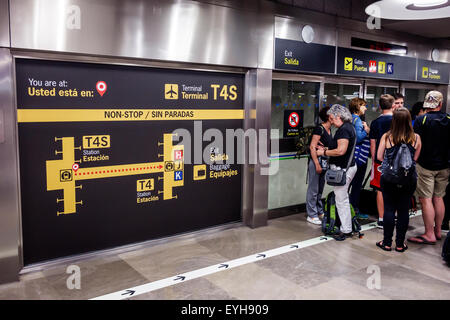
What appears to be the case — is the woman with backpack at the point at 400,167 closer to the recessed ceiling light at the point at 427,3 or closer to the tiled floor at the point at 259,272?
the tiled floor at the point at 259,272

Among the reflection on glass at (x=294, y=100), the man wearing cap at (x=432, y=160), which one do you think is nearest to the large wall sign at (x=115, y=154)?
the reflection on glass at (x=294, y=100)

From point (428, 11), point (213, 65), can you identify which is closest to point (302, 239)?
point (213, 65)

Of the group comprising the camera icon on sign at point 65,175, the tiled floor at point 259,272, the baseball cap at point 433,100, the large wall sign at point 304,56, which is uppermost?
the large wall sign at point 304,56

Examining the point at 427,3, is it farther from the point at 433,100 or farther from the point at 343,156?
the point at 343,156

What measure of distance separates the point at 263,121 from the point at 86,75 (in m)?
2.12

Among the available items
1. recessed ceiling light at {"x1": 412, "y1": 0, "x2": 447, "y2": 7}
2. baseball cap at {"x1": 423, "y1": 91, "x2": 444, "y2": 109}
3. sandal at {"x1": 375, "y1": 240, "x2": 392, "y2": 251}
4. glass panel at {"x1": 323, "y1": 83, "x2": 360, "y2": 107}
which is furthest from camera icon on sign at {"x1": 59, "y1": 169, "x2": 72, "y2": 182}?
recessed ceiling light at {"x1": 412, "y1": 0, "x2": 447, "y2": 7}

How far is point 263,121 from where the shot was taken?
15.6 ft

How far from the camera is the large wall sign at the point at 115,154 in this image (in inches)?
134

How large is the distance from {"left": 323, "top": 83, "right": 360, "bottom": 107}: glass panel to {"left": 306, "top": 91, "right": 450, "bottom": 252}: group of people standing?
2.29 feet

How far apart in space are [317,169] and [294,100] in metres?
1.04

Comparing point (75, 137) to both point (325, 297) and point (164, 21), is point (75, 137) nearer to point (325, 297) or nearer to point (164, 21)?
point (164, 21)

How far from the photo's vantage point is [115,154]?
3.82 meters

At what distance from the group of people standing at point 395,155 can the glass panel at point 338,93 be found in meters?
0.70
